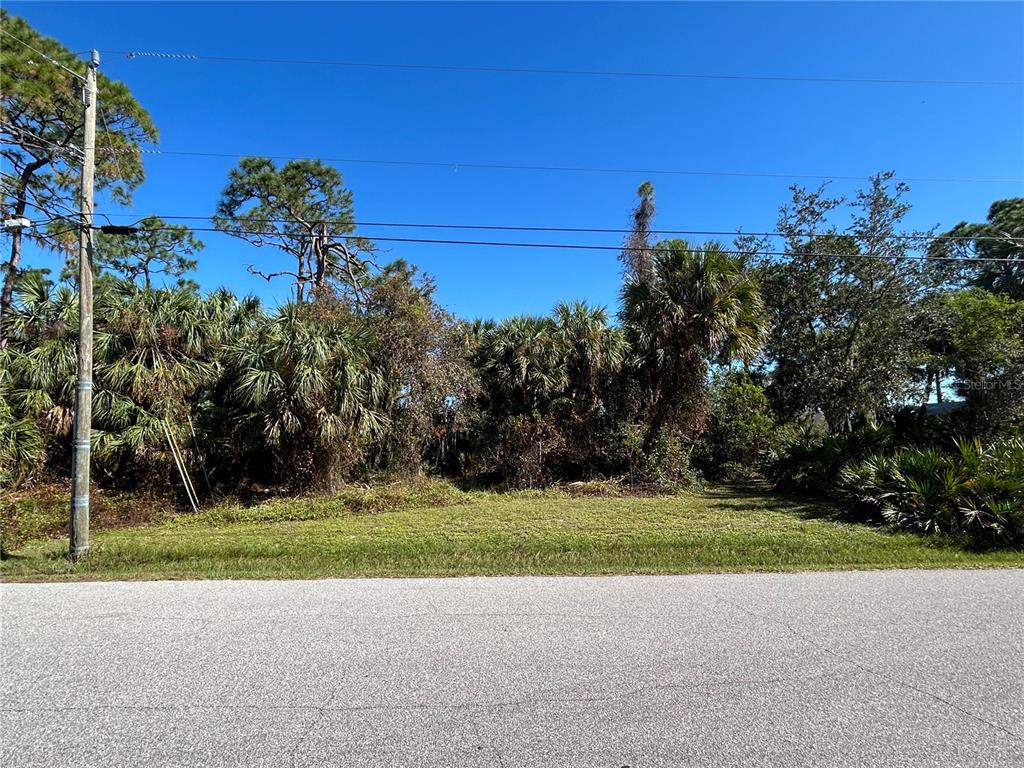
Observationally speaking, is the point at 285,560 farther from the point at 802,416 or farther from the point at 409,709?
the point at 802,416

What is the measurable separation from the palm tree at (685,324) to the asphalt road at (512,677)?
989 centimetres

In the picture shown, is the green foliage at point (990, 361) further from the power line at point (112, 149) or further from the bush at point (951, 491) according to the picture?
the power line at point (112, 149)

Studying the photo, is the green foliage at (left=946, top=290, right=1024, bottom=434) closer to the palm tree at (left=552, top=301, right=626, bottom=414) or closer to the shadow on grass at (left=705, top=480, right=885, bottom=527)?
the shadow on grass at (left=705, top=480, right=885, bottom=527)

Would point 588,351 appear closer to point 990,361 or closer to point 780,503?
point 780,503

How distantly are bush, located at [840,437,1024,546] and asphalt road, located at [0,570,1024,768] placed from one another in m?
3.39

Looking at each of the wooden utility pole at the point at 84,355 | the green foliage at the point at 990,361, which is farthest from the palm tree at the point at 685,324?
the wooden utility pole at the point at 84,355

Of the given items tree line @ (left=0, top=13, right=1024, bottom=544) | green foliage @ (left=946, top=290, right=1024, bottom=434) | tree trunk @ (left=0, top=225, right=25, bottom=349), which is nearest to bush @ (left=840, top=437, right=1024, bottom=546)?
tree line @ (left=0, top=13, right=1024, bottom=544)

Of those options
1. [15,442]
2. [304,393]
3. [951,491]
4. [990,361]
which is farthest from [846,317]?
[15,442]

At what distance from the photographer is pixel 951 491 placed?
9.21 meters

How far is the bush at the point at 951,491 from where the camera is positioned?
8586 mm

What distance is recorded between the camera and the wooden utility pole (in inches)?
304

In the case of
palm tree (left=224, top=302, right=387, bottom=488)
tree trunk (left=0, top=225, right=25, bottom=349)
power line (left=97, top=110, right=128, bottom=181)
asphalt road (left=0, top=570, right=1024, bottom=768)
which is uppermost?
power line (left=97, top=110, right=128, bottom=181)

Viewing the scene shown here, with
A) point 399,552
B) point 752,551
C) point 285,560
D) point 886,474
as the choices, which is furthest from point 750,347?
point 285,560

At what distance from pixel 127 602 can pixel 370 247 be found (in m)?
23.4
